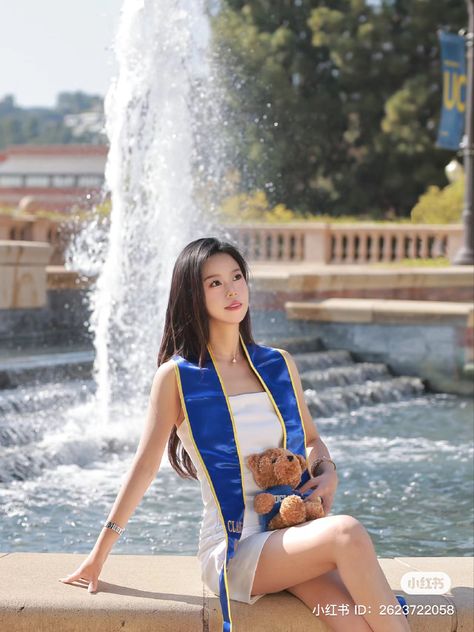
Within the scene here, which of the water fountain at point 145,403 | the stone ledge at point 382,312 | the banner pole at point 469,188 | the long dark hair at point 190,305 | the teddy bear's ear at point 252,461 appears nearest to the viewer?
the teddy bear's ear at point 252,461

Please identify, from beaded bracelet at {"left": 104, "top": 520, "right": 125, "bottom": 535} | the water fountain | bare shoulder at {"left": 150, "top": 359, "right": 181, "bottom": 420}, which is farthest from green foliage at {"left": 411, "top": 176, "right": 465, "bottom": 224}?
beaded bracelet at {"left": 104, "top": 520, "right": 125, "bottom": 535}

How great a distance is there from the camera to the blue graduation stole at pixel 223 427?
298 cm

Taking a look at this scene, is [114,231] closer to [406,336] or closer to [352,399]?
[352,399]

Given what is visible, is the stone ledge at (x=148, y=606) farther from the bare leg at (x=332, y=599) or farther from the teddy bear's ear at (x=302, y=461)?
the teddy bear's ear at (x=302, y=461)

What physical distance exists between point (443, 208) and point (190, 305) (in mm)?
20042

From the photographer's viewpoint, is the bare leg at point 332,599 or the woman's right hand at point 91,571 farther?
the woman's right hand at point 91,571

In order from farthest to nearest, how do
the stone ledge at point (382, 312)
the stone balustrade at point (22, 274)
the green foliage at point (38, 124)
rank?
the green foliage at point (38, 124), the stone ledge at point (382, 312), the stone balustrade at point (22, 274)

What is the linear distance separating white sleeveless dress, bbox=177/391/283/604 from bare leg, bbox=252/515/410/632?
36 mm

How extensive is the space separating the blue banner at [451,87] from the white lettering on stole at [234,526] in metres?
14.1

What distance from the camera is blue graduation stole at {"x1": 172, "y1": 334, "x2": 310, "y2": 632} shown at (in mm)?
2980

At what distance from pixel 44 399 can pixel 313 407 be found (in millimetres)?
2460

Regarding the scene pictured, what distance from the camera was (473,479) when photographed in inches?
268

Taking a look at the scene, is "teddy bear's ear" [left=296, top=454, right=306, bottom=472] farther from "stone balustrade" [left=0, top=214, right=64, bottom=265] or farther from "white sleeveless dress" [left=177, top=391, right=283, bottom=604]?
"stone balustrade" [left=0, top=214, right=64, bottom=265]

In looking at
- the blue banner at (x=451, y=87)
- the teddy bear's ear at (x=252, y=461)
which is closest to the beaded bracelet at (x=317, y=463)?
the teddy bear's ear at (x=252, y=461)
